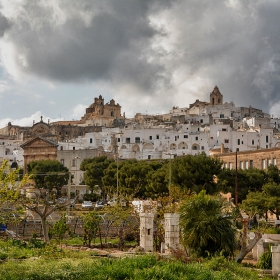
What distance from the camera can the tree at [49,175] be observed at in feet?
247

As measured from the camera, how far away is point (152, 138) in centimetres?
10856

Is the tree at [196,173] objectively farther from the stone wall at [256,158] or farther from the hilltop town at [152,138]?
the hilltop town at [152,138]

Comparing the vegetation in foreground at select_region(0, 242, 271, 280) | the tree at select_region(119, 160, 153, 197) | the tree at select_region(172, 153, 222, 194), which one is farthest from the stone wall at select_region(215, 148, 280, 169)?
the vegetation in foreground at select_region(0, 242, 271, 280)

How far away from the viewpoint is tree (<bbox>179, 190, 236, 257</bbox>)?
23.3 meters

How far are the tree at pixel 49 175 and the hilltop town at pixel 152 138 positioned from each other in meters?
2.40

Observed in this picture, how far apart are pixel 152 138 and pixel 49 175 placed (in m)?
36.2

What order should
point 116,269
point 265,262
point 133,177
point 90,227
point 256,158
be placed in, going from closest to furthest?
point 116,269
point 265,262
point 90,227
point 256,158
point 133,177

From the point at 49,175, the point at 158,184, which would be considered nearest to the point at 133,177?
the point at 158,184

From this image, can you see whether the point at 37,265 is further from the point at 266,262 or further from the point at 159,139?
the point at 159,139

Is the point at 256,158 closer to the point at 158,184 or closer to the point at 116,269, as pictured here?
the point at 158,184

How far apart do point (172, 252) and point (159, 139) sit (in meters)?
86.3

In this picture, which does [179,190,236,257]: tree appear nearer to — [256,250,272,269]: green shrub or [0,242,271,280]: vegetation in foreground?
[256,250,272,269]: green shrub

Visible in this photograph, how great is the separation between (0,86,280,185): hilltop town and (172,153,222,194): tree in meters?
11.7

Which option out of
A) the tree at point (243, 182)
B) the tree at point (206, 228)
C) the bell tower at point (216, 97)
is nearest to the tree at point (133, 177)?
the tree at point (243, 182)
